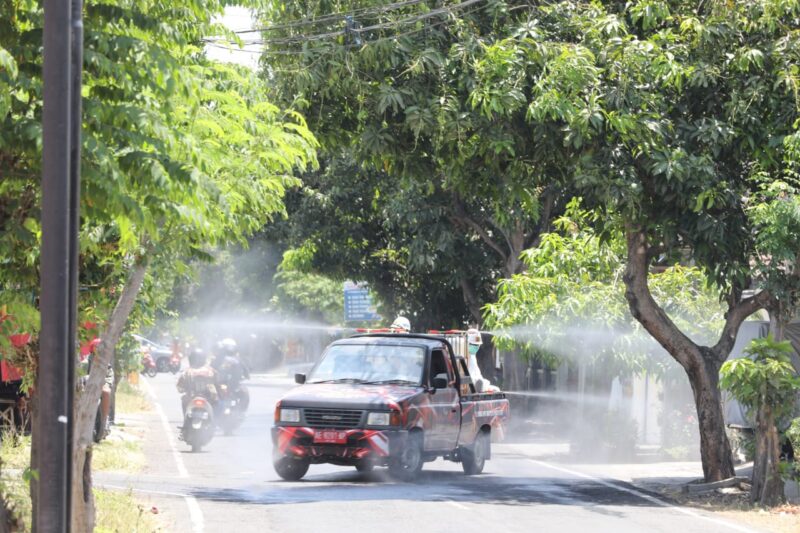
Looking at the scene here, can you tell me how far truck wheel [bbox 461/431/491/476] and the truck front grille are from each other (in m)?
2.97

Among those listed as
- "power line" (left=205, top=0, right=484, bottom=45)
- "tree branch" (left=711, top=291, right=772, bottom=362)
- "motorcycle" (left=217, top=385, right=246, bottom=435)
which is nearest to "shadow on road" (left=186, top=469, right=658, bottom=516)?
"tree branch" (left=711, top=291, right=772, bottom=362)

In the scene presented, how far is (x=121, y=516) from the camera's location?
1256 centimetres

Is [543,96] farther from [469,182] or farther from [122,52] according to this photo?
[122,52]

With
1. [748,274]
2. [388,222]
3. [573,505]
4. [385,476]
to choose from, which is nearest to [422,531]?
[573,505]

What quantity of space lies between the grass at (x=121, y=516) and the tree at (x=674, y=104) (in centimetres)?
688

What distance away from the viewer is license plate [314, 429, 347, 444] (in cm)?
1677

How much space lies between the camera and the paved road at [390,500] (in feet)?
44.8

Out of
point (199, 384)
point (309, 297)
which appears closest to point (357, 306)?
point (309, 297)

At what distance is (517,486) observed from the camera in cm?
1834

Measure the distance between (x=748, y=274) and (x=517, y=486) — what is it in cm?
443

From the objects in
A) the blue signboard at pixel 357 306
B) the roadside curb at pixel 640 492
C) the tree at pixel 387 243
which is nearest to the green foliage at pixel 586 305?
the roadside curb at pixel 640 492

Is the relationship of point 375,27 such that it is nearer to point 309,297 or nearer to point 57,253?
point 57,253

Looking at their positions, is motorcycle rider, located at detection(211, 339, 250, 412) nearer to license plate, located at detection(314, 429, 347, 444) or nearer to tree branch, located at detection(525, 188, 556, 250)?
tree branch, located at detection(525, 188, 556, 250)

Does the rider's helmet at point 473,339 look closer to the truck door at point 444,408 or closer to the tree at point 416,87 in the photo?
the truck door at point 444,408
